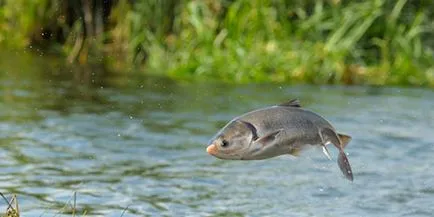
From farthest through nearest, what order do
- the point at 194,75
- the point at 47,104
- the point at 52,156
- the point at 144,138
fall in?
the point at 194,75 < the point at 47,104 < the point at 144,138 < the point at 52,156

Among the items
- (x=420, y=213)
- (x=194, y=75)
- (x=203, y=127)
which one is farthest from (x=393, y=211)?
(x=194, y=75)

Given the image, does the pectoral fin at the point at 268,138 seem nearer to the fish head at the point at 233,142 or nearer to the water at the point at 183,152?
the fish head at the point at 233,142

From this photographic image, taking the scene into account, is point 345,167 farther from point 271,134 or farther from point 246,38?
point 246,38

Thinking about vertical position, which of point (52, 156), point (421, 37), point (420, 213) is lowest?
point (420, 213)

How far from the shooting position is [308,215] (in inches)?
282

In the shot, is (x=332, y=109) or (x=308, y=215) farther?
(x=332, y=109)

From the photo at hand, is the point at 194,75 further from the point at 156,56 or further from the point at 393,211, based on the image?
the point at 393,211

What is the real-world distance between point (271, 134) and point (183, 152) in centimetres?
416

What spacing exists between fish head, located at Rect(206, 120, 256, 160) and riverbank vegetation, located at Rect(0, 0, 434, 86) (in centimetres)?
818

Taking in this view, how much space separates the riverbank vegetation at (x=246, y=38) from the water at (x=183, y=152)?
21.7 inches

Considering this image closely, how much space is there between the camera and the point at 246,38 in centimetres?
1431

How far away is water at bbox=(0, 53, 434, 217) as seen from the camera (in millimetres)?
7480

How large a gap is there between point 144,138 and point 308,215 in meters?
3.13

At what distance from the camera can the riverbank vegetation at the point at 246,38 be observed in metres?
13.7
